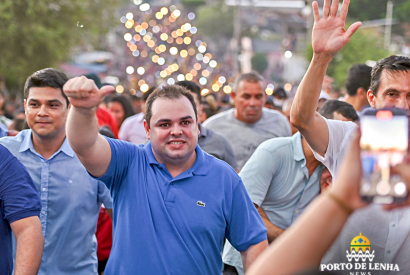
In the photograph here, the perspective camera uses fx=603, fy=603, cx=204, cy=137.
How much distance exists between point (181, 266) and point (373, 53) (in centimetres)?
1980

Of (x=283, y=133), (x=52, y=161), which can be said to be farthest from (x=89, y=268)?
(x=283, y=133)

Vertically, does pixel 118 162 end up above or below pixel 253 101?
below

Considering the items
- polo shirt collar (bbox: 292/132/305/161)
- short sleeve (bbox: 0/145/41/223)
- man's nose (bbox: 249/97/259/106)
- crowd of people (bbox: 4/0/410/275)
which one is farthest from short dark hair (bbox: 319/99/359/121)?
short sleeve (bbox: 0/145/41/223)

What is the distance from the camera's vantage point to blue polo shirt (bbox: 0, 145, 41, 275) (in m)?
3.43

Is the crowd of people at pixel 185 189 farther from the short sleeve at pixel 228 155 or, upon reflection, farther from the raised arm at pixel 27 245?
the short sleeve at pixel 228 155

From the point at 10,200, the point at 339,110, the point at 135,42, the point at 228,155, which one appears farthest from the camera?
the point at 135,42

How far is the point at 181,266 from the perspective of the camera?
10.3 ft

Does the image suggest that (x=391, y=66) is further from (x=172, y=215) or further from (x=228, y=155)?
(x=228, y=155)

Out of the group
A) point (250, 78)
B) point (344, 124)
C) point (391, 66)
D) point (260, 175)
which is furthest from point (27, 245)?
point (250, 78)

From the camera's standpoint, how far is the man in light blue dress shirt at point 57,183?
4082mm

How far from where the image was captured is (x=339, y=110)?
5.16 metres

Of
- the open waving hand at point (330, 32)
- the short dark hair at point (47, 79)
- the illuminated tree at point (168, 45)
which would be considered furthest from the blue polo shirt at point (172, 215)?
the illuminated tree at point (168, 45)

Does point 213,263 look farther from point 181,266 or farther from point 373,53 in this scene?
point 373,53

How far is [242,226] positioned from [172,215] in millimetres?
409
